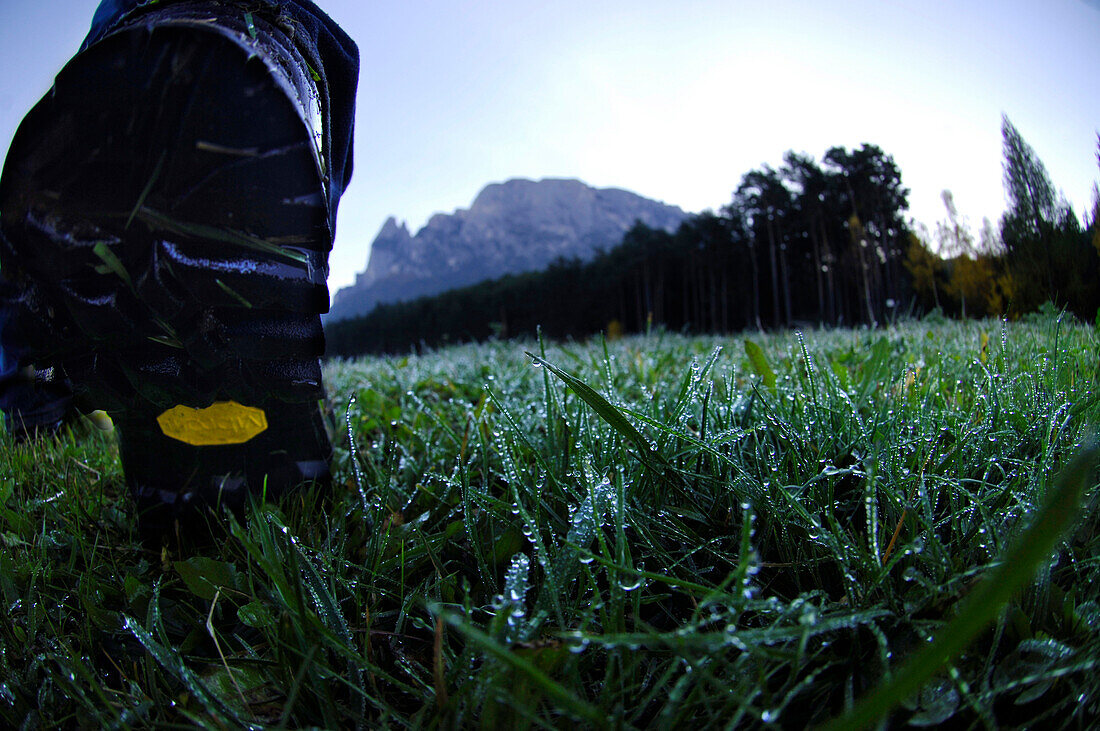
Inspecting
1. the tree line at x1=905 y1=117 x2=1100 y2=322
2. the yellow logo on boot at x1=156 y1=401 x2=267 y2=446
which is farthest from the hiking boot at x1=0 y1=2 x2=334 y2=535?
the tree line at x1=905 y1=117 x2=1100 y2=322

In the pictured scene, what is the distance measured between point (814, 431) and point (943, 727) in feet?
1.39

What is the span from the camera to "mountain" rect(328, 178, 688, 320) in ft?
349

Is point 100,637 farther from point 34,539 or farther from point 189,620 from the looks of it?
point 34,539

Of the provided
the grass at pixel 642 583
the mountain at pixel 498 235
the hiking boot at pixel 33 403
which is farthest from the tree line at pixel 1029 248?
the mountain at pixel 498 235

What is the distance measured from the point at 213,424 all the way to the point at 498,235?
121746 mm

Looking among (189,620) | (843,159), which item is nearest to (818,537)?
(189,620)

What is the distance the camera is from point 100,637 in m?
0.60

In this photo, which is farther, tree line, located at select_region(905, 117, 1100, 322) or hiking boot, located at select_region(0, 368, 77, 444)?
hiking boot, located at select_region(0, 368, 77, 444)

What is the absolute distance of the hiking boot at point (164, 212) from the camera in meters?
0.73

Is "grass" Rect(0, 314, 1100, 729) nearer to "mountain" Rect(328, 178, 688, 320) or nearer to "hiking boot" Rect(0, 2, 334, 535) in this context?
"hiking boot" Rect(0, 2, 334, 535)

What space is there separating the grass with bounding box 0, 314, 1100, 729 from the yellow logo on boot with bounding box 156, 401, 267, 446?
14 centimetres

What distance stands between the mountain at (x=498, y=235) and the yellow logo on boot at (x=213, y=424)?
10118 centimetres

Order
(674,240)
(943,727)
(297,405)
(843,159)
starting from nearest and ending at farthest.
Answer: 1. (943,727)
2. (297,405)
3. (843,159)
4. (674,240)

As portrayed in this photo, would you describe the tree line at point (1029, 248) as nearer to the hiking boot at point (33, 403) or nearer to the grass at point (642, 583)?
the grass at point (642, 583)
